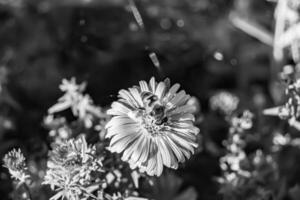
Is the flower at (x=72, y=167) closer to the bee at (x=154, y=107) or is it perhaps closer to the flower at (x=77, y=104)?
the bee at (x=154, y=107)

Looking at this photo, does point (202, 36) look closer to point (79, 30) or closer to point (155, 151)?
point (79, 30)

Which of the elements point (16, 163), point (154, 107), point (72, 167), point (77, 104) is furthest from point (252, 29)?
point (16, 163)

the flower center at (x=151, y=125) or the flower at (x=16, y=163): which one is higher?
the flower center at (x=151, y=125)

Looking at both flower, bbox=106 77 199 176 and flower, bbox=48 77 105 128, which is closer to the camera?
flower, bbox=106 77 199 176

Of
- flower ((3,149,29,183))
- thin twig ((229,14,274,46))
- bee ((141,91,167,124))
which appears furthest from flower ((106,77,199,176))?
thin twig ((229,14,274,46))

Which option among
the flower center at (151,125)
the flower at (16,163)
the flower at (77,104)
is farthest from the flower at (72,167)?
the flower at (77,104)

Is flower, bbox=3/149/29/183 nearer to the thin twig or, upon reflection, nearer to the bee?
the bee

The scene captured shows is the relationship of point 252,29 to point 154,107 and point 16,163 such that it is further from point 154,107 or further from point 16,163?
point 16,163

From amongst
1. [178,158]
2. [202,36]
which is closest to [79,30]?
[202,36]
